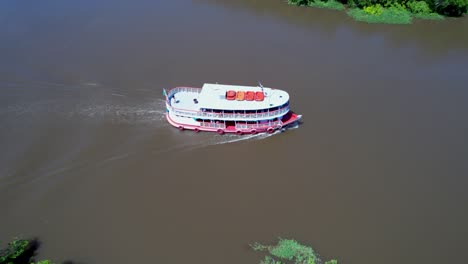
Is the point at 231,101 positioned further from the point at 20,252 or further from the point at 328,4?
the point at 328,4

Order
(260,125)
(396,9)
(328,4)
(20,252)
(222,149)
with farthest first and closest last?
1. (328,4)
2. (396,9)
3. (260,125)
4. (222,149)
5. (20,252)

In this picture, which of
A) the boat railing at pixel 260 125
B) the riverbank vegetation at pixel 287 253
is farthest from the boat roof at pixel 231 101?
the riverbank vegetation at pixel 287 253

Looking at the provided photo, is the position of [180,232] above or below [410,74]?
below

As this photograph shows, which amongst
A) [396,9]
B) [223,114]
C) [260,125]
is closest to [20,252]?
[223,114]

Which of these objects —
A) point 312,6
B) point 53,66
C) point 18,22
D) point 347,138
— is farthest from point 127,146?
point 312,6

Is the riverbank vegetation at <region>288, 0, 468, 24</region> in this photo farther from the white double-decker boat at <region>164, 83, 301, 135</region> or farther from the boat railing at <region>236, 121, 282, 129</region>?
the boat railing at <region>236, 121, 282, 129</region>

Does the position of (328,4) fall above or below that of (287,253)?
above

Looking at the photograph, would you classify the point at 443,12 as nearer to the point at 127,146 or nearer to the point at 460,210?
the point at 460,210
